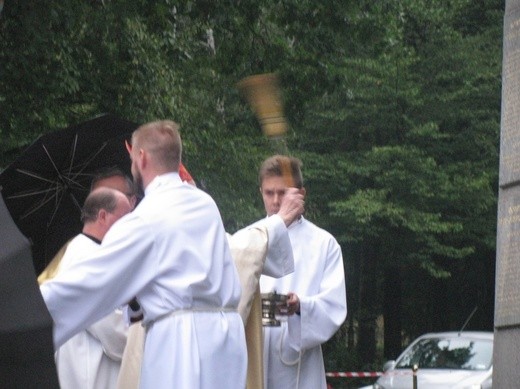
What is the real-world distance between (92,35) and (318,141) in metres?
14.4

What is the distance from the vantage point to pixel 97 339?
7887 millimetres

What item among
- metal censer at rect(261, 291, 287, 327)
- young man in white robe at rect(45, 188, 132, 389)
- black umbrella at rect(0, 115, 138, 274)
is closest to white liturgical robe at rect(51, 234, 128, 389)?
young man in white robe at rect(45, 188, 132, 389)

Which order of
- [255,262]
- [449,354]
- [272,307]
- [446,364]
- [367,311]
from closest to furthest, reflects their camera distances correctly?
[255,262] → [272,307] → [446,364] → [449,354] → [367,311]

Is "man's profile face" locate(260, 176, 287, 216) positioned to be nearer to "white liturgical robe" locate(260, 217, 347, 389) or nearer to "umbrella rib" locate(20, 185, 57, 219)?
"white liturgical robe" locate(260, 217, 347, 389)

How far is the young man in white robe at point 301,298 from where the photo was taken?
873 cm

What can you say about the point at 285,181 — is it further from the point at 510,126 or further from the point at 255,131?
the point at 255,131

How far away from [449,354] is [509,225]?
11.4 metres

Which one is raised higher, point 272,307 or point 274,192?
point 274,192

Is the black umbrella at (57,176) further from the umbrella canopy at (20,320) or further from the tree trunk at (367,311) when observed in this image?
the tree trunk at (367,311)

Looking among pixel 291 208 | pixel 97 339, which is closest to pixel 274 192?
pixel 291 208

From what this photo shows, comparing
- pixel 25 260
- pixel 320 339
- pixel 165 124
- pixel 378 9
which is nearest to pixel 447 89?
pixel 378 9

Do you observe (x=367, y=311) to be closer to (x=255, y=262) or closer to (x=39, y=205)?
(x=39, y=205)

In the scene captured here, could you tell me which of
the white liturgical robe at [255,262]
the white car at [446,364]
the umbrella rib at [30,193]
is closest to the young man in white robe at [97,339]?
the white liturgical robe at [255,262]

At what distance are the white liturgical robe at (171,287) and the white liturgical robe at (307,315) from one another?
223 cm
